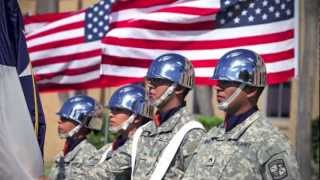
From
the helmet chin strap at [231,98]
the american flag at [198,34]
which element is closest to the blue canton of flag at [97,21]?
the american flag at [198,34]

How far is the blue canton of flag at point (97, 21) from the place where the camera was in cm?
948

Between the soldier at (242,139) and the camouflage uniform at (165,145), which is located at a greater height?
the soldier at (242,139)

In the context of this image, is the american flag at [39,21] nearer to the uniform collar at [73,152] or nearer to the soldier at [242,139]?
the uniform collar at [73,152]

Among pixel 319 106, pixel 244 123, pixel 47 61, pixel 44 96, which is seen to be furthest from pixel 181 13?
pixel 44 96

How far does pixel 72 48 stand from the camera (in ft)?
32.0

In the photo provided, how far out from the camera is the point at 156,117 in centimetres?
589

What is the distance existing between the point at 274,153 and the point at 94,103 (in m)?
3.10

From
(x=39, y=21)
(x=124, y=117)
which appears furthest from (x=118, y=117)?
(x=39, y=21)

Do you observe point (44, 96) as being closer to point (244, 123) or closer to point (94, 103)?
point (94, 103)

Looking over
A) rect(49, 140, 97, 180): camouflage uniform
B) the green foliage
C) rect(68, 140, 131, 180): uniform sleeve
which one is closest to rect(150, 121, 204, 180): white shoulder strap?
rect(68, 140, 131, 180): uniform sleeve

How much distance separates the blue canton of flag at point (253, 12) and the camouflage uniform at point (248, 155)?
2.85 meters

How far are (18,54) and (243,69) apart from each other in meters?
1.41

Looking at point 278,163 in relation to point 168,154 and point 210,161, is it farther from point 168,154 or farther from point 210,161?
point 168,154

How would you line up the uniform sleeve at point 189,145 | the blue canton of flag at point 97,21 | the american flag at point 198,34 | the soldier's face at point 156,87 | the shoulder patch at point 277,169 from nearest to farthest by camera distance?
the shoulder patch at point 277,169, the uniform sleeve at point 189,145, the soldier's face at point 156,87, the american flag at point 198,34, the blue canton of flag at point 97,21
